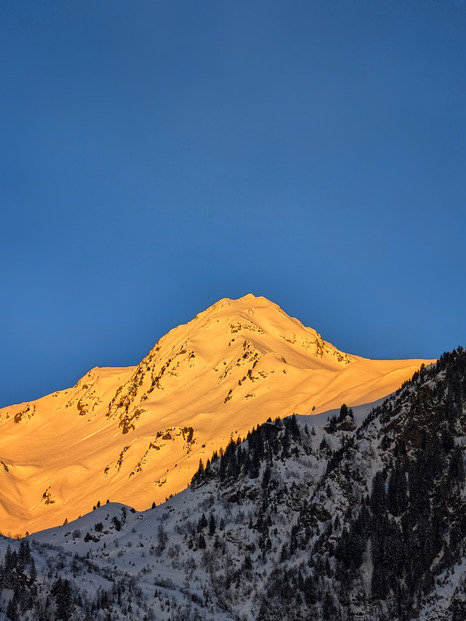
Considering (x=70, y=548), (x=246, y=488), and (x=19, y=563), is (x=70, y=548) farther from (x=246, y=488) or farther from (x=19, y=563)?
(x=19, y=563)

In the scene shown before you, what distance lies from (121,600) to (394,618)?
28.8 m

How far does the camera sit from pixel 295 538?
10525 cm

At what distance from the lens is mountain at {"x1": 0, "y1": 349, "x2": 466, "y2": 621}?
88312 mm

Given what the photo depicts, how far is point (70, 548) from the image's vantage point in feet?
377

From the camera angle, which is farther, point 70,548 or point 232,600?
point 70,548

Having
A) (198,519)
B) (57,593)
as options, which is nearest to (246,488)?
(198,519)

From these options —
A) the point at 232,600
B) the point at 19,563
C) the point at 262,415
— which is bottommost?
the point at 232,600

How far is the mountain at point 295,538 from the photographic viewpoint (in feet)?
290

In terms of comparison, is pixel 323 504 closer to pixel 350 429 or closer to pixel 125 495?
pixel 350 429

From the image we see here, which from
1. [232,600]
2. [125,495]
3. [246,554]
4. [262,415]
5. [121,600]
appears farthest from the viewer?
[262,415]

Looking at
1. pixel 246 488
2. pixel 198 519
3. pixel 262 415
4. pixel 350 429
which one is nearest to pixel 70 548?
pixel 198 519

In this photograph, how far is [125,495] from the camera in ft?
554

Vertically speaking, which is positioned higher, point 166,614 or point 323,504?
point 323,504

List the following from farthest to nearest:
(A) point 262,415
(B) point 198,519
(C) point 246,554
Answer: (A) point 262,415
(B) point 198,519
(C) point 246,554
